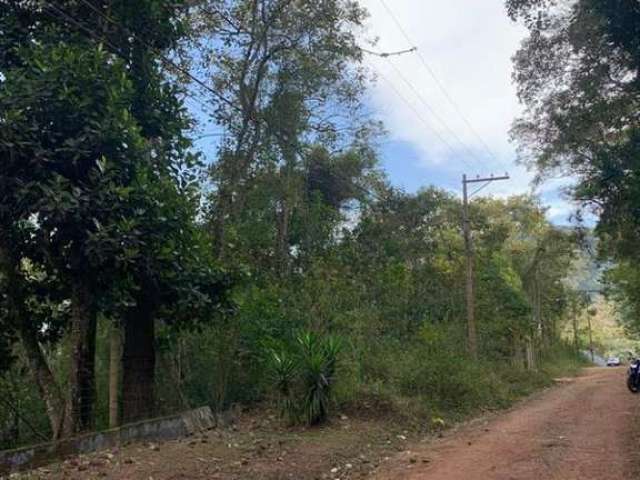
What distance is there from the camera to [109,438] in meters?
8.20

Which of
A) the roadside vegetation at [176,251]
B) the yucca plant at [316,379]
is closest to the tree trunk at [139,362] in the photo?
the roadside vegetation at [176,251]

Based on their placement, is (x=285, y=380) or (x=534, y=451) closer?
(x=534, y=451)

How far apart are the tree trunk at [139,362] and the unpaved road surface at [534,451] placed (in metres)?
3.97

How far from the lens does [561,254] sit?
42031 millimetres

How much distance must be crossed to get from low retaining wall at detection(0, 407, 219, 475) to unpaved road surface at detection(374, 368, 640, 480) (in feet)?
10.3

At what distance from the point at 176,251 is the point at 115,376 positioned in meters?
2.87

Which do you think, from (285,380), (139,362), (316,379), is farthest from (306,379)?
(139,362)

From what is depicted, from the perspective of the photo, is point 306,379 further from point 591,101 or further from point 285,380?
point 591,101

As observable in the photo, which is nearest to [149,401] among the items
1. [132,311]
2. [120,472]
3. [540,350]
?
[132,311]

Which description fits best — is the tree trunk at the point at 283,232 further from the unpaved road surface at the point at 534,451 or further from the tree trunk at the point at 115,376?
the tree trunk at the point at 115,376

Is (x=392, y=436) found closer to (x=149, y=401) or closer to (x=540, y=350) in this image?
(x=149, y=401)

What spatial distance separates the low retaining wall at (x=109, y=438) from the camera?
6.89 meters

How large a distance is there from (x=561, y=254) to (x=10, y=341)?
38602 mm

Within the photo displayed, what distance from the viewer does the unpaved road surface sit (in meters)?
7.51
